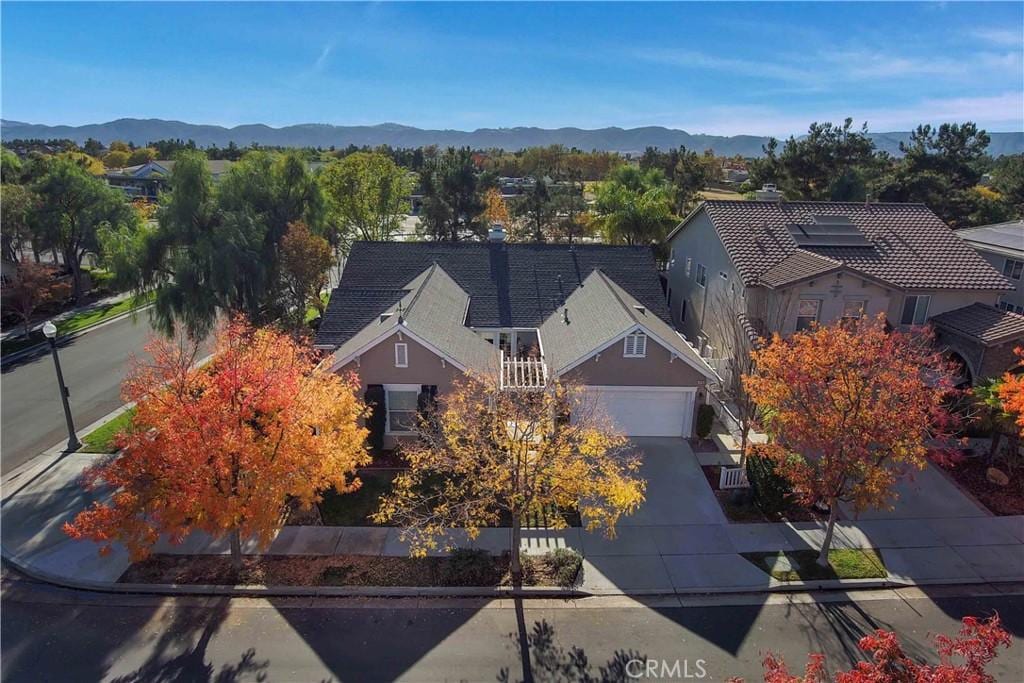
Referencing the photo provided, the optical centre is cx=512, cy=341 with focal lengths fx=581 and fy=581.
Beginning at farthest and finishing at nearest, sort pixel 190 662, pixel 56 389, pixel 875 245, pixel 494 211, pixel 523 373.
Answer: pixel 494 211 < pixel 56 389 < pixel 875 245 < pixel 523 373 < pixel 190 662

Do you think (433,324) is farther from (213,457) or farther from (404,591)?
(213,457)

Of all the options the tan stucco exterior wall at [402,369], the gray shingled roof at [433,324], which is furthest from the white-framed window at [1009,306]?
the tan stucco exterior wall at [402,369]

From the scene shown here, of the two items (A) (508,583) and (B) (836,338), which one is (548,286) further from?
(A) (508,583)

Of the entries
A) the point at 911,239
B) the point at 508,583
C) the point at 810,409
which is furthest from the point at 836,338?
the point at 911,239

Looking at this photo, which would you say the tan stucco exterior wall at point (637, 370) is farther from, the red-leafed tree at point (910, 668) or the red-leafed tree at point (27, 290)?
the red-leafed tree at point (27, 290)

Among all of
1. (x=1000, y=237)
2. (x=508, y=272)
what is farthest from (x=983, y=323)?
(x=508, y=272)
